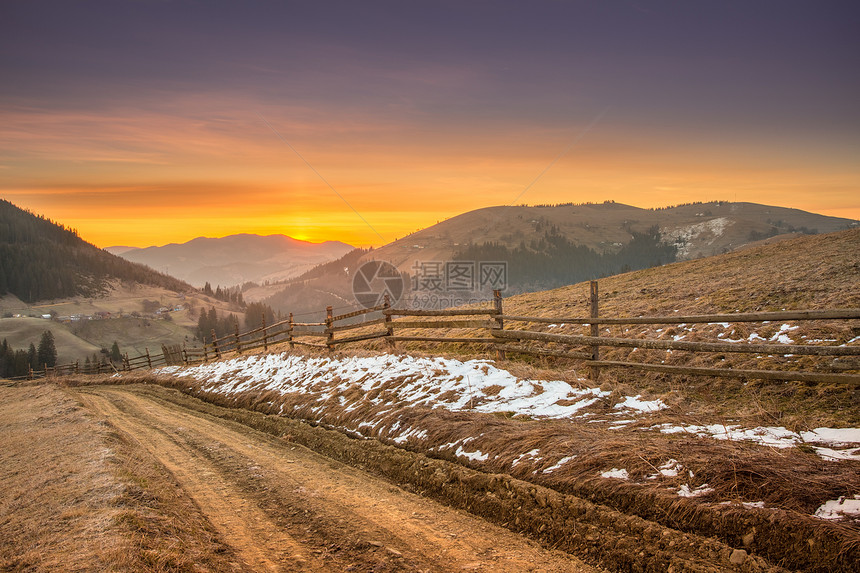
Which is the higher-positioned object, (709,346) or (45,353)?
(709,346)

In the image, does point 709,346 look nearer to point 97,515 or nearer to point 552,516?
point 552,516

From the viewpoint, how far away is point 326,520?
5.48 meters

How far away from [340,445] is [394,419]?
1.11 metres

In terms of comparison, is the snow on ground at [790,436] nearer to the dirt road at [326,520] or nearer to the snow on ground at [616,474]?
the snow on ground at [616,474]

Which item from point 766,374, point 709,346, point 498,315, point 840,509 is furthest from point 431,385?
point 840,509

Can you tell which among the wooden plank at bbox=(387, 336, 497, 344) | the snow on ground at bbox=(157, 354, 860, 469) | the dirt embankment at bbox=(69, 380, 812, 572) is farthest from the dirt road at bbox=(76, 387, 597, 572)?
the wooden plank at bbox=(387, 336, 497, 344)

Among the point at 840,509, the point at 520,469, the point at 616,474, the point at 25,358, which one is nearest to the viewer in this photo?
Result: the point at 840,509

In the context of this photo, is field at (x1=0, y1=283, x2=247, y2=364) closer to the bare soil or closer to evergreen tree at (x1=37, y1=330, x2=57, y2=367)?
evergreen tree at (x1=37, y1=330, x2=57, y2=367)

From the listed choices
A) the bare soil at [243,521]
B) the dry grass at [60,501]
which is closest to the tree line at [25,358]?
the dry grass at [60,501]

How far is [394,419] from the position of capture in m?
9.01

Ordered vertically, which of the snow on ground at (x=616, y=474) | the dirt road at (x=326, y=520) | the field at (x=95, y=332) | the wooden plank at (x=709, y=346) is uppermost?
the wooden plank at (x=709, y=346)

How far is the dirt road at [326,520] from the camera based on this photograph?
453cm

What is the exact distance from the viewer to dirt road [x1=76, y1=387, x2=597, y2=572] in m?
Result: 4.53

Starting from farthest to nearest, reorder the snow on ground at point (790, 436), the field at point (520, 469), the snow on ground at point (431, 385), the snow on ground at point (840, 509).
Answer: the snow on ground at point (431, 385)
the snow on ground at point (790, 436)
the field at point (520, 469)
the snow on ground at point (840, 509)
